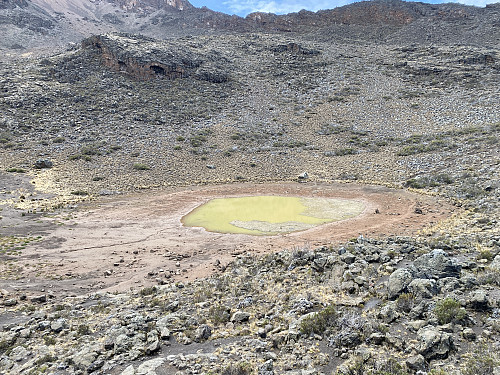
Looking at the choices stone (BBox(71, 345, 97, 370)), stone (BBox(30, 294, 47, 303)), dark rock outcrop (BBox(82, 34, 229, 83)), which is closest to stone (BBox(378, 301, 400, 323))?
stone (BBox(71, 345, 97, 370))

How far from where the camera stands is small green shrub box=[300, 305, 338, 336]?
23.2ft

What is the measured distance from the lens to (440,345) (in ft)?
18.6

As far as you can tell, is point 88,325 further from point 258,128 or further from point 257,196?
point 258,128

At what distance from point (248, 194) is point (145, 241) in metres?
12.0

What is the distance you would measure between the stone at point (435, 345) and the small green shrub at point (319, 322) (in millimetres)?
1923

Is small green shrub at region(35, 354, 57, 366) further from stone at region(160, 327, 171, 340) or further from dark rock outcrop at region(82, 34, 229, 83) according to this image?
dark rock outcrop at region(82, 34, 229, 83)

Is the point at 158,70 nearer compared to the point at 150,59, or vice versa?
the point at 150,59

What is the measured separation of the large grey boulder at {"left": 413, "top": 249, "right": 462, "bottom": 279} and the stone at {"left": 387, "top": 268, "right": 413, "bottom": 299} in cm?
46

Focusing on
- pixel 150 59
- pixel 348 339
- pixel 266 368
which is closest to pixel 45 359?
pixel 266 368

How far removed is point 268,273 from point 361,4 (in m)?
106

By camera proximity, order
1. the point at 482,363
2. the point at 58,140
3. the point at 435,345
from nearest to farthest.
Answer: the point at 482,363 → the point at 435,345 → the point at 58,140

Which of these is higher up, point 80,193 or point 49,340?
point 80,193

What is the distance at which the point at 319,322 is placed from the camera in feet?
23.7

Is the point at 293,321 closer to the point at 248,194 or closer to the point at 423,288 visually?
the point at 423,288
